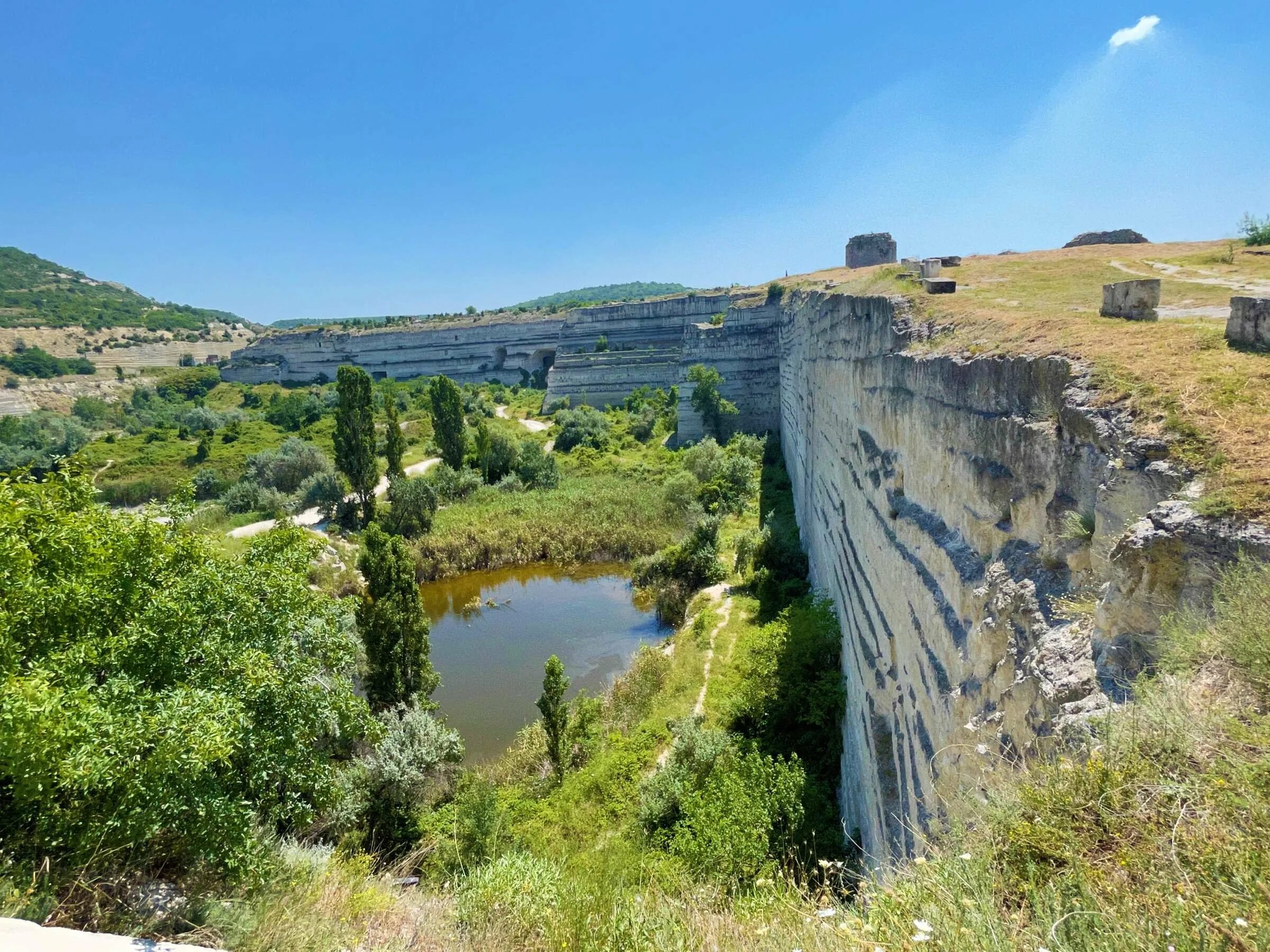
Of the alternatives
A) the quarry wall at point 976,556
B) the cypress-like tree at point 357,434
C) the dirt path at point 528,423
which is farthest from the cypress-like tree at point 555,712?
the dirt path at point 528,423

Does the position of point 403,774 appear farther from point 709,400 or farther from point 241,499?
point 709,400

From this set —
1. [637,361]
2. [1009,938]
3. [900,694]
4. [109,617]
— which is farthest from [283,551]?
[637,361]

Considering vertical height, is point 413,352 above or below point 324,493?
above

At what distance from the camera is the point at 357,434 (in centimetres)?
1686

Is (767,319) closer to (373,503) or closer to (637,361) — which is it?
(637,361)

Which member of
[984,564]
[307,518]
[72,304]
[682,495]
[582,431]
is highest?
[72,304]

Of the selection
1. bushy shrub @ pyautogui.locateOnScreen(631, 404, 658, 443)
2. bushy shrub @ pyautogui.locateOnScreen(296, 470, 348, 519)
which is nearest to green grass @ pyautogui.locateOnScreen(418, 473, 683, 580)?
bushy shrub @ pyautogui.locateOnScreen(296, 470, 348, 519)

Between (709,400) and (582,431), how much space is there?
5983 millimetres

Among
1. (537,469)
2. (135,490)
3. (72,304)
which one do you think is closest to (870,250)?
(537,469)

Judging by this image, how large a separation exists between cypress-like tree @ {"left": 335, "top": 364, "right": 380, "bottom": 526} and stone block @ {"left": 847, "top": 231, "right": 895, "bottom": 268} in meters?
18.2

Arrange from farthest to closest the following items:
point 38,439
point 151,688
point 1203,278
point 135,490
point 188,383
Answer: point 188,383, point 38,439, point 135,490, point 1203,278, point 151,688

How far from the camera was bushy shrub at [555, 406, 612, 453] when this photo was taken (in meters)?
25.6

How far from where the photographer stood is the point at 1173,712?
154cm

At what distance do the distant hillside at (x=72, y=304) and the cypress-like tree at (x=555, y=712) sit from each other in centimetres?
7703
